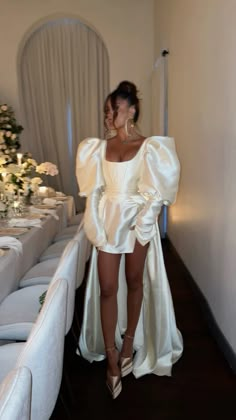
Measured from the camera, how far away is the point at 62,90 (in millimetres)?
5879

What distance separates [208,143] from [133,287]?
122cm

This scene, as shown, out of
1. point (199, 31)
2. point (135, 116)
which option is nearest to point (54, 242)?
point (135, 116)

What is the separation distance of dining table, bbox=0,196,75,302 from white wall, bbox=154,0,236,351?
4.15 ft

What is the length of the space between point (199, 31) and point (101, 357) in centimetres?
244

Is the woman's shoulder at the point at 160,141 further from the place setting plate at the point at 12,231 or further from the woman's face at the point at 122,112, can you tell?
the place setting plate at the point at 12,231

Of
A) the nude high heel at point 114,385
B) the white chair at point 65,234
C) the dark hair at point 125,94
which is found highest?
the dark hair at point 125,94

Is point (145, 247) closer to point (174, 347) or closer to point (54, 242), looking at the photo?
point (174, 347)

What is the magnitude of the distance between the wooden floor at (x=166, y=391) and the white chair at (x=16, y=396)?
1078mm

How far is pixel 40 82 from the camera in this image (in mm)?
5867

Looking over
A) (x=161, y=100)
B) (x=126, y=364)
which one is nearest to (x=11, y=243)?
(x=126, y=364)

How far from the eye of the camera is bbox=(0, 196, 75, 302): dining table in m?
1.93

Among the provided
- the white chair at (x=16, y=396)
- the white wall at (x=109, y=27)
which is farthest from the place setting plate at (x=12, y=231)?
the white wall at (x=109, y=27)

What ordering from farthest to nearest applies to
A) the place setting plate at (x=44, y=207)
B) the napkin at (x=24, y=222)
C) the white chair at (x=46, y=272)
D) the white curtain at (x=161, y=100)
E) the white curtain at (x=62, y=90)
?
the white curtain at (x=62, y=90) → the white curtain at (x=161, y=100) → the place setting plate at (x=44, y=207) → the napkin at (x=24, y=222) → the white chair at (x=46, y=272)

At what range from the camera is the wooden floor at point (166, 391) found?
165 cm
